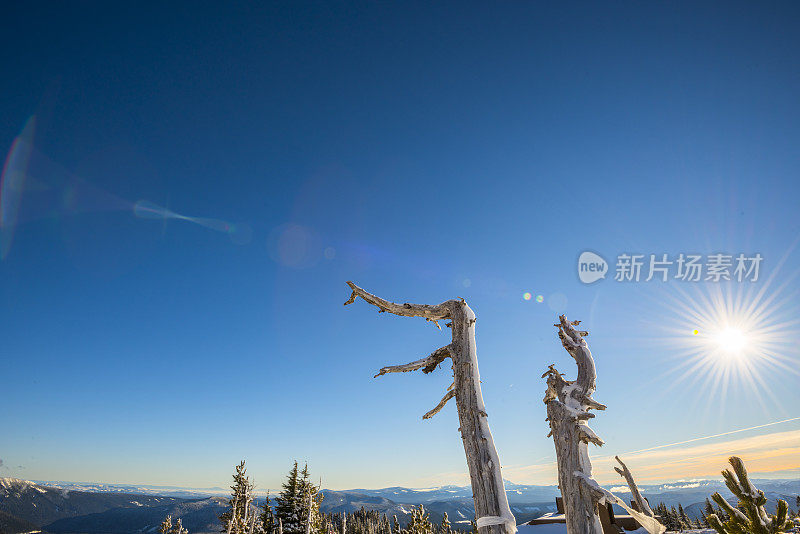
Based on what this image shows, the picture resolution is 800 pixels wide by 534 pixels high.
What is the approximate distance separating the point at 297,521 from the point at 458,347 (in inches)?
1681

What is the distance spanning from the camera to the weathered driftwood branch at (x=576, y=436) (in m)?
7.34

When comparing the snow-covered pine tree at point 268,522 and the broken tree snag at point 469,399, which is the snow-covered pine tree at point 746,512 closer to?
the broken tree snag at point 469,399

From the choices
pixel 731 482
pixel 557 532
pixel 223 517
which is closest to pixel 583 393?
pixel 731 482

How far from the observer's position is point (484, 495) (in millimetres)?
5035

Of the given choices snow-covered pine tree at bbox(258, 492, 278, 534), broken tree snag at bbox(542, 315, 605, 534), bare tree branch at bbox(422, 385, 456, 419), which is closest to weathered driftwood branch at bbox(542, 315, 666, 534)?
broken tree snag at bbox(542, 315, 605, 534)

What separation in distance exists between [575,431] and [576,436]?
0.35 ft

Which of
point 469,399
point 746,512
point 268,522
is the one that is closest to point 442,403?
point 469,399

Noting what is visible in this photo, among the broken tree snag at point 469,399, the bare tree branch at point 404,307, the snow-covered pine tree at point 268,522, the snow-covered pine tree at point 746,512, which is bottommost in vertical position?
the snow-covered pine tree at point 268,522

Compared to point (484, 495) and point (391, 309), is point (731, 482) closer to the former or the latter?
point (484, 495)

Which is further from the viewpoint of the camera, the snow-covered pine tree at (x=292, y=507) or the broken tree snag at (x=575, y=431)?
the snow-covered pine tree at (x=292, y=507)

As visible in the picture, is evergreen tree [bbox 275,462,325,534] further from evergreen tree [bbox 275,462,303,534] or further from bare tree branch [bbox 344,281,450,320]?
bare tree branch [bbox 344,281,450,320]

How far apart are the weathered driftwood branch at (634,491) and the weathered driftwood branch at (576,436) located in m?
0.03

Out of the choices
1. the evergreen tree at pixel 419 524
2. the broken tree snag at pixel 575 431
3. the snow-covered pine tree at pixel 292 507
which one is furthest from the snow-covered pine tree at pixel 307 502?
the broken tree snag at pixel 575 431

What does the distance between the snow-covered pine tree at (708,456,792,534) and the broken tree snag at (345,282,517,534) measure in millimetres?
5004
